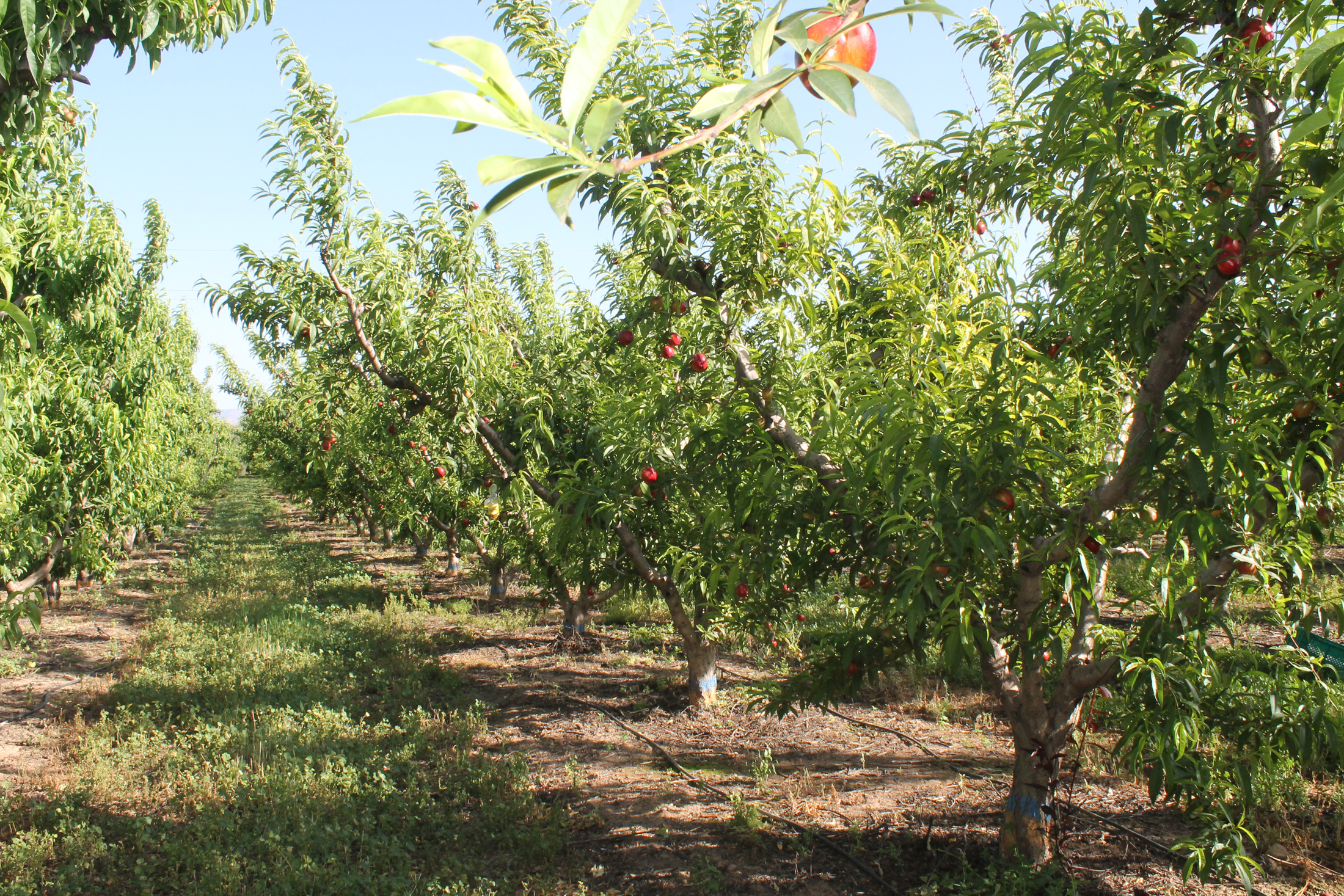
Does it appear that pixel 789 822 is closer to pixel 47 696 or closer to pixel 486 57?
pixel 486 57

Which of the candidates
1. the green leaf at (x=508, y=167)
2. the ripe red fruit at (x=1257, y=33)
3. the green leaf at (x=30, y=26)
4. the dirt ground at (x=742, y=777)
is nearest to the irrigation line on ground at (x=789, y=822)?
the dirt ground at (x=742, y=777)

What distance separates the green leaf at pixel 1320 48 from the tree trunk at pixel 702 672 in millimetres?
5930

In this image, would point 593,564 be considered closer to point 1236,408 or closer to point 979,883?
point 979,883

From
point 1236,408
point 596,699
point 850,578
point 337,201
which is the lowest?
point 596,699

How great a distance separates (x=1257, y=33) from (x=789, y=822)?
3904 millimetres

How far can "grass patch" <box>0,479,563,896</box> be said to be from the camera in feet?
12.0

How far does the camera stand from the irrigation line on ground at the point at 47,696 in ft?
20.4

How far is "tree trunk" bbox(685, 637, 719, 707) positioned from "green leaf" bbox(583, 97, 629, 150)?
6.05 meters

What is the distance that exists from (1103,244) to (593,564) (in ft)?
16.8

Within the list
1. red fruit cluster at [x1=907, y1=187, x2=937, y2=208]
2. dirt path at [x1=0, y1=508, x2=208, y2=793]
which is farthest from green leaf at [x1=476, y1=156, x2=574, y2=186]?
dirt path at [x1=0, y1=508, x2=208, y2=793]

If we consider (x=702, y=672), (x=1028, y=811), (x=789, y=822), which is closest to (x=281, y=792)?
(x=789, y=822)

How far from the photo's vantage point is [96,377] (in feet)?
25.7

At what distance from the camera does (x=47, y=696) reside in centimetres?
684

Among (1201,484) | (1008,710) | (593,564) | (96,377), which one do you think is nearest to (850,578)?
(1008,710)
